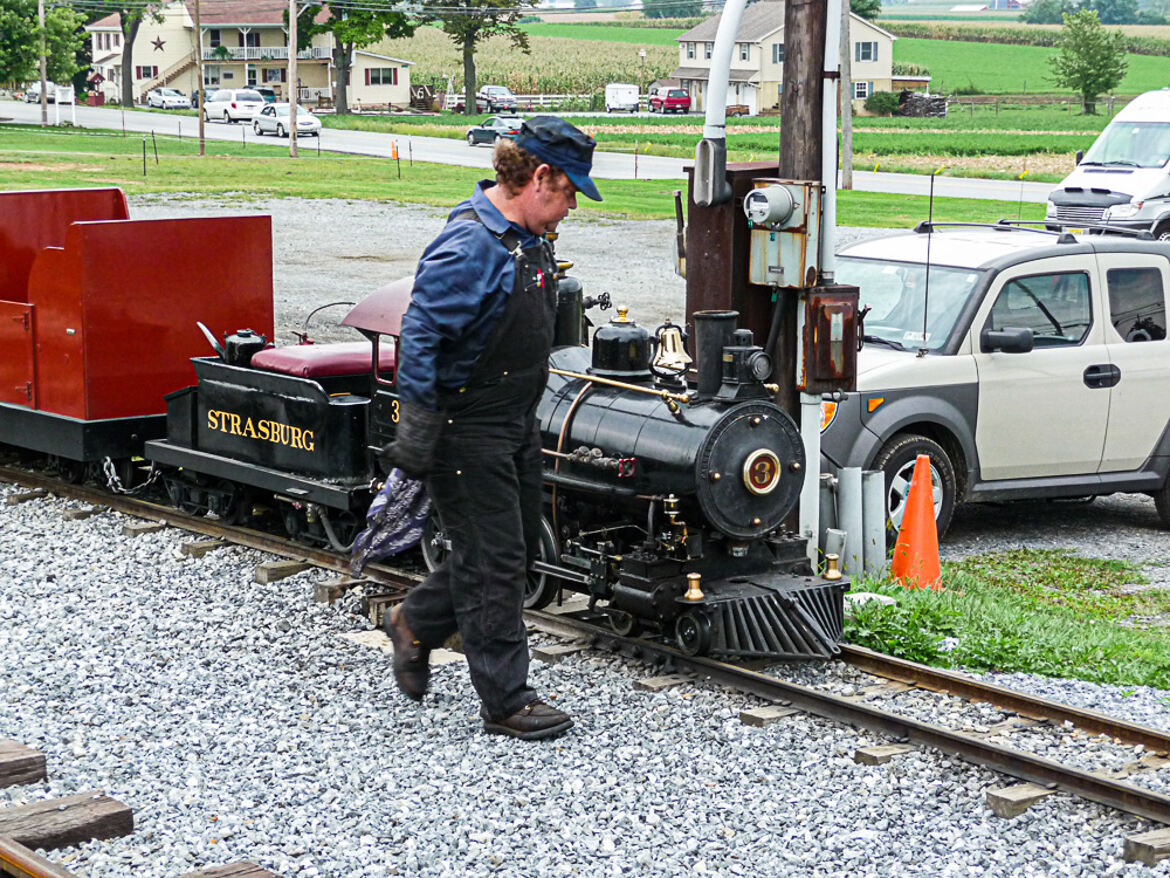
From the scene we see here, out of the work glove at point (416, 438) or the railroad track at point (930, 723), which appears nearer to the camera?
the railroad track at point (930, 723)

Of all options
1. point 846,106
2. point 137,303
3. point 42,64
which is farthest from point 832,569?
point 42,64

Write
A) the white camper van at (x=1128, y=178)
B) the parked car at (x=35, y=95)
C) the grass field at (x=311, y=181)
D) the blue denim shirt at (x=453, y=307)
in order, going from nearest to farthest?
the blue denim shirt at (x=453, y=307), the white camper van at (x=1128, y=178), the grass field at (x=311, y=181), the parked car at (x=35, y=95)

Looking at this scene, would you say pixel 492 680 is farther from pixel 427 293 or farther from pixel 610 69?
pixel 610 69

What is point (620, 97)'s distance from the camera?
89938 mm

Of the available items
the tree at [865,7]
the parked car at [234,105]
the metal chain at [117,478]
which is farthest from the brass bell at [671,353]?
the tree at [865,7]

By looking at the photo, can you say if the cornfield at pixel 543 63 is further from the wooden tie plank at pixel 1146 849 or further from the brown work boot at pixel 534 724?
the wooden tie plank at pixel 1146 849

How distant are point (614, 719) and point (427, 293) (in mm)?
1850

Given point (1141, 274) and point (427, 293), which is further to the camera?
point (1141, 274)

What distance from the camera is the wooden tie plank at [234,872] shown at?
185 inches

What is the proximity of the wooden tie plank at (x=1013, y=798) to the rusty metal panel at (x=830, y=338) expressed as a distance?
285 cm

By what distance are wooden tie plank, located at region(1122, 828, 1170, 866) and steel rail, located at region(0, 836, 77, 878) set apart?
10.5ft

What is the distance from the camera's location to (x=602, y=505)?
727cm

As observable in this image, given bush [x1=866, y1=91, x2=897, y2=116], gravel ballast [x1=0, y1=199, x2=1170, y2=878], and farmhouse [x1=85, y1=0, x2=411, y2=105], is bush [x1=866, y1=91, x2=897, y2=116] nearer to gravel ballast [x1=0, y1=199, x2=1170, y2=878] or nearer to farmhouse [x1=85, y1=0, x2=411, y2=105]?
farmhouse [x1=85, y1=0, x2=411, y2=105]

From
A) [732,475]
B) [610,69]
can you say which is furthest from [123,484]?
[610,69]
